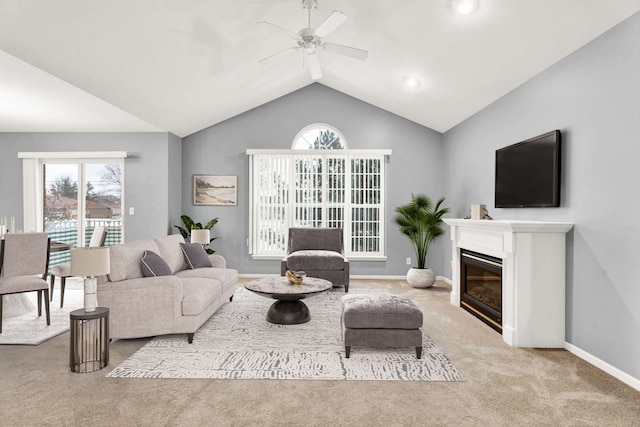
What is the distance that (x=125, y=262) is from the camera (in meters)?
3.55

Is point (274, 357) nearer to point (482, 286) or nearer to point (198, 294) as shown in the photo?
point (198, 294)

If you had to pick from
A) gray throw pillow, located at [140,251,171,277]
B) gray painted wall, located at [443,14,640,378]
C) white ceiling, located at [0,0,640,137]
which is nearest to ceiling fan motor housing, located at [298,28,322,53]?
white ceiling, located at [0,0,640,137]

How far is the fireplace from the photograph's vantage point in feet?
13.1

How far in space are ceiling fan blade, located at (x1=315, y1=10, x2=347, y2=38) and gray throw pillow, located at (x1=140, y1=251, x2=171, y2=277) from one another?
2.53 m

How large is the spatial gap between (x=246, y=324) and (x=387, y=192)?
12.5 feet

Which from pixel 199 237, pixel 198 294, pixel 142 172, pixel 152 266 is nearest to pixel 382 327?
pixel 198 294

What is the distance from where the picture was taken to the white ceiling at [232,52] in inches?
129

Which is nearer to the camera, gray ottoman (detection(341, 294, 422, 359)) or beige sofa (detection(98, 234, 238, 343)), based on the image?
gray ottoman (detection(341, 294, 422, 359))

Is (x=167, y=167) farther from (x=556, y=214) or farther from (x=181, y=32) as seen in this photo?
(x=556, y=214)

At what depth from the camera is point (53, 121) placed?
602 cm

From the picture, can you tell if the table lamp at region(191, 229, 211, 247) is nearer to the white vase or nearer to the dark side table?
the dark side table

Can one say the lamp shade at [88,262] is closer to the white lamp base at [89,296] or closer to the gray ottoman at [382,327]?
the white lamp base at [89,296]

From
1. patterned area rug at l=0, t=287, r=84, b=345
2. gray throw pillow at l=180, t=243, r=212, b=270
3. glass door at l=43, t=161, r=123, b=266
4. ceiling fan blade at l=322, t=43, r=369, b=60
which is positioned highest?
ceiling fan blade at l=322, t=43, r=369, b=60

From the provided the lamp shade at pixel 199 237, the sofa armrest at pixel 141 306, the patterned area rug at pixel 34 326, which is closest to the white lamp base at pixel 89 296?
the sofa armrest at pixel 141 306
